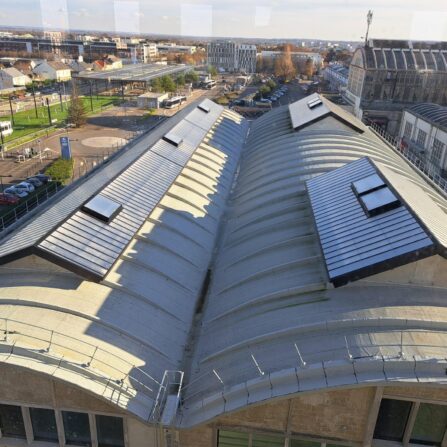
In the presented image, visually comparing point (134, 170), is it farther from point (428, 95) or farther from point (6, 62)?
point (6, 62)

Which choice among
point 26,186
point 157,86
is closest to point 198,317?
point 26,186

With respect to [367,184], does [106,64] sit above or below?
above

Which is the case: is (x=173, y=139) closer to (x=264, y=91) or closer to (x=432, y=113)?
(x=432, y=113)

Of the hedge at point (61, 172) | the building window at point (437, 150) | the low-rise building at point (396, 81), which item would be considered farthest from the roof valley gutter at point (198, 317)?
the low-rise building at point (396, 81)

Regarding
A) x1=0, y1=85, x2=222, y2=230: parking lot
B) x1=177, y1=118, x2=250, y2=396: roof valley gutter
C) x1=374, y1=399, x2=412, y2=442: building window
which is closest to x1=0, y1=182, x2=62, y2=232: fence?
x1=0, y1=85, x2=222, y2=230: parking lot

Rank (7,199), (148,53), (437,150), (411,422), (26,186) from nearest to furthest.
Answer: (411,422) → (7,199) → (26,186) → (437,150) → (148,53)

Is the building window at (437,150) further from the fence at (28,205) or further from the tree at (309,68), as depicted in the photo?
the tree at (309,68)

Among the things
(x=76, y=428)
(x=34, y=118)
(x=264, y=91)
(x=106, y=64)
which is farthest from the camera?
(x=106, y=64)

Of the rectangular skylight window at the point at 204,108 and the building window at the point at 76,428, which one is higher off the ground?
the rectangular skylight window at the point at 204,108
